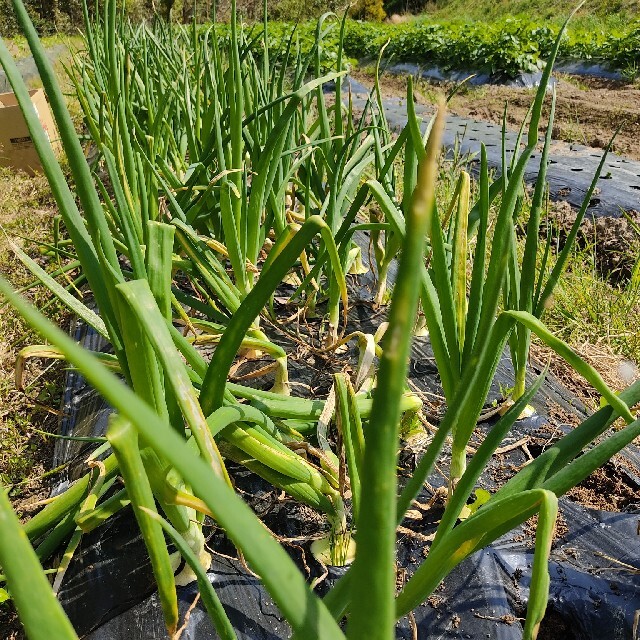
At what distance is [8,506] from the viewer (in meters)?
0.26

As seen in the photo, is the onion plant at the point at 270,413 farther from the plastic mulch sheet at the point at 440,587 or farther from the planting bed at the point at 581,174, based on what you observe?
the planting bed at the point at 581,174

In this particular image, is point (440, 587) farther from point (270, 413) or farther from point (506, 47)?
point (506, 47)

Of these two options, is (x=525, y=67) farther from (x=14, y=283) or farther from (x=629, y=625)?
(x=629, y=625)

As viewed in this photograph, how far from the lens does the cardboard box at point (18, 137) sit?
11.3 feet

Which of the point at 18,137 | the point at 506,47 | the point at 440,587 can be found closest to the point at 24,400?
the point at 440,587

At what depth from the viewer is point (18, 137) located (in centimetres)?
359

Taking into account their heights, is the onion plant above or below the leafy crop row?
above

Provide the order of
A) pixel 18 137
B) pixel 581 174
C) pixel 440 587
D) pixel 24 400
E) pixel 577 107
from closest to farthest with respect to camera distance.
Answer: pixel 440 587 < pixel 24 400 < pixel 581 174 < pixel 18 137 < pixel 577 107

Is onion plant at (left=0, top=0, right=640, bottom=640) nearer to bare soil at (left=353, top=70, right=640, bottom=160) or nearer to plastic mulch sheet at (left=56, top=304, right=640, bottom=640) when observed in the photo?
plastic mulch sheet at (left=56, top=304, right=640, bottom=640)

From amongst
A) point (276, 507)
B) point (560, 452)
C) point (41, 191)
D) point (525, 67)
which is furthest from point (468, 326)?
point (525, 67)

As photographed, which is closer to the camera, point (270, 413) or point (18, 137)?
point (270, 413)

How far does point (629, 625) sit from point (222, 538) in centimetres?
61

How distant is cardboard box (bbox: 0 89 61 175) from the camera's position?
3.46m

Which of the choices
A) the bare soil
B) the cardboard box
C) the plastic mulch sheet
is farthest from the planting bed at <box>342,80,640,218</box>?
the cardboard box
